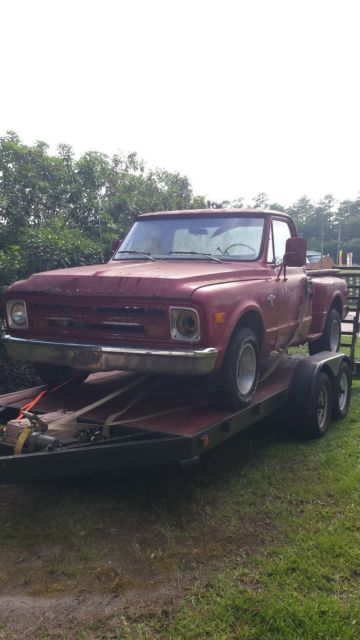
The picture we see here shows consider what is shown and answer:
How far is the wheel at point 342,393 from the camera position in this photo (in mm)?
5746

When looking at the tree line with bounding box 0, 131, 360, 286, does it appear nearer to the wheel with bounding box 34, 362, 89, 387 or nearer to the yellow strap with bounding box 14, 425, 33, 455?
the wheel with bounding box 34, 362, 89, 387

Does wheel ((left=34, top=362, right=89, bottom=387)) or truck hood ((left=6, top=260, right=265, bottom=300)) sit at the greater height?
truck hood ((left=6, top=260, right=265, bottom=300))

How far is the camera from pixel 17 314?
4.32 metres

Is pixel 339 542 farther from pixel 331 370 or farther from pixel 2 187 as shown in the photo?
pixel 2 187

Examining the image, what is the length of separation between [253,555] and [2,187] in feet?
24.9

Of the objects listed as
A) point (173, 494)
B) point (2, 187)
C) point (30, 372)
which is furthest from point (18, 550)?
point (2, 187)

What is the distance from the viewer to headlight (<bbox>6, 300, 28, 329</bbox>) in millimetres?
Result: 4293

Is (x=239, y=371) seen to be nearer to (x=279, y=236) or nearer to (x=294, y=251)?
(x=294, y=251)

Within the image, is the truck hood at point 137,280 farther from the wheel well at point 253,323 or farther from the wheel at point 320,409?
the wheel at point 320,409

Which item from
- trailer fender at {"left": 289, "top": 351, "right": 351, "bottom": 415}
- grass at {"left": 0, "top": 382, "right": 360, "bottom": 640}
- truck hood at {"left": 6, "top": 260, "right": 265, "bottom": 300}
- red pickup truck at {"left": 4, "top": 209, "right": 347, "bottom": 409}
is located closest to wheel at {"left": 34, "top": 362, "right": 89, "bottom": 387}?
red pickup truck at {"left": 4, "top": 209, "right": 347, "bottom": 409}

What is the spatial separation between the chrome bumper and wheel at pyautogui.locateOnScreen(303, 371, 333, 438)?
1.73m

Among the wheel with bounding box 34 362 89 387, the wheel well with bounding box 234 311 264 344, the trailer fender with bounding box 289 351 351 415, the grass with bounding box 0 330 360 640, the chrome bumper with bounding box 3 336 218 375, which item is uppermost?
the wheel well with bounding box 234 311 264 344

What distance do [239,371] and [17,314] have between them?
5.84 ft

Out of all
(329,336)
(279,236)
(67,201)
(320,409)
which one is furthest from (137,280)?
(67,201)
